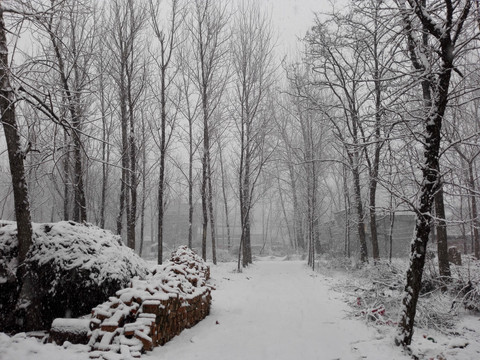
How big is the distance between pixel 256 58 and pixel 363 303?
14.2 metres

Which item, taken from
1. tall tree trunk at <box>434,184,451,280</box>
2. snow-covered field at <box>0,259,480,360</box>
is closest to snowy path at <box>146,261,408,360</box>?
snow-covered field at <box>0,259,480,360</box>

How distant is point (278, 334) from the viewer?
5160 mm

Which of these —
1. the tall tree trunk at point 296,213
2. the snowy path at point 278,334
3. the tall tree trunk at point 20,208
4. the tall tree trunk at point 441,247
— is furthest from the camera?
the tall tree trunk at point 296,213

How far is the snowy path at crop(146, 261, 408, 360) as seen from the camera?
4246 mm

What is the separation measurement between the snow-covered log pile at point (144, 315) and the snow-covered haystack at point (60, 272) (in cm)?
70

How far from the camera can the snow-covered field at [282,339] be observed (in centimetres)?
398

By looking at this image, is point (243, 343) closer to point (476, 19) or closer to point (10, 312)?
point (10, 312)

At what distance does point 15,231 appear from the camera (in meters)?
5.07

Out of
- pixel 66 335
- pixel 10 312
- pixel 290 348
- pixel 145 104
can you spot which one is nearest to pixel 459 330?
pixel 290 348

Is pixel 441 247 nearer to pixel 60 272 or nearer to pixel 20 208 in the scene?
pixel 60 272

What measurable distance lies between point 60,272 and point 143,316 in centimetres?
178

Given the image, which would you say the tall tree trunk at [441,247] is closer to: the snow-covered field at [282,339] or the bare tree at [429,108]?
the snow-covered field at [282,339]

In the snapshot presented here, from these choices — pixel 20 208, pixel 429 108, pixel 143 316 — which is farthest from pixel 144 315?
pixel 429 108

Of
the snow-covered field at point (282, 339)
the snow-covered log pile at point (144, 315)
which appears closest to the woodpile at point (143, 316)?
the snow-covered log pile at point (144, 315)
